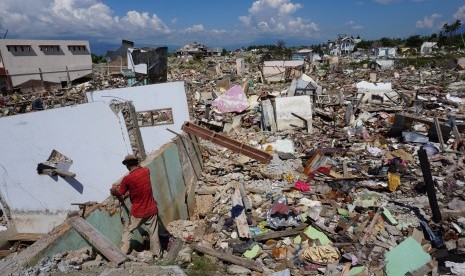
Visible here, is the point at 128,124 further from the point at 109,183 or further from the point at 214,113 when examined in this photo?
the point at 214,113

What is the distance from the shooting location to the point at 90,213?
4844 millimetres

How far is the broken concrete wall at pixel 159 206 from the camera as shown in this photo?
12.9ft

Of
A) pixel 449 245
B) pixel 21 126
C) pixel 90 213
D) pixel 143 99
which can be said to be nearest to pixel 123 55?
pixel 143 99

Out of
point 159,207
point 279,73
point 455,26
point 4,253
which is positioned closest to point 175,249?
point 159,207

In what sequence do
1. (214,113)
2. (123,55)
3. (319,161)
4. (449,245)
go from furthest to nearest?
(123,55) → (214,113) → (319,161) → (449,245)

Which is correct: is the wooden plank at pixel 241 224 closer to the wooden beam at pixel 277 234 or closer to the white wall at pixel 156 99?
the wooden beam at pixel 277 234

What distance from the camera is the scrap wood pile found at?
547 centimetres

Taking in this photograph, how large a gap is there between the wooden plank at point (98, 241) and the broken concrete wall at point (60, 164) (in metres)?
3.44

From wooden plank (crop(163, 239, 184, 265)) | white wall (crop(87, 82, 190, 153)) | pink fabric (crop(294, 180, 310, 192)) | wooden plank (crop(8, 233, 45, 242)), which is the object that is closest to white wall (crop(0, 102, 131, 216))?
wooden plank (crop(8, 233, 45, 242))

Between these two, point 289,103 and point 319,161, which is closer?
point 319,161

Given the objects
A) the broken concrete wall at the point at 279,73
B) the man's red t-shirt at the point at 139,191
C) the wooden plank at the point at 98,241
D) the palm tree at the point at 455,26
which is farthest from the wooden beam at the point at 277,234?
the palm tree at the point at 455,26

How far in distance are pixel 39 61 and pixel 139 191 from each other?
3476 centimetres

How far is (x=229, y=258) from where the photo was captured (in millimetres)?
5512

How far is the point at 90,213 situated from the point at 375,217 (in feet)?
17.1
